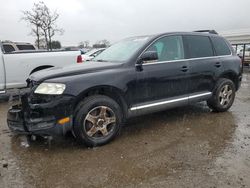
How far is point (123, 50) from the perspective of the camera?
15.6ft

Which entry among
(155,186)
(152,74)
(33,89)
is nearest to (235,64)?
(152,74)

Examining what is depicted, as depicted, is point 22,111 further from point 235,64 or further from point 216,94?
point 235,64

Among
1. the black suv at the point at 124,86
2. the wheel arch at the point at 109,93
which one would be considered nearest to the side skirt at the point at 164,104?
the black suv at the point at 124,86

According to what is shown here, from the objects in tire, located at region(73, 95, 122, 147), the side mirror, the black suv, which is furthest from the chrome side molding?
the side mirror

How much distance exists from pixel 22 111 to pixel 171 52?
2795 mm

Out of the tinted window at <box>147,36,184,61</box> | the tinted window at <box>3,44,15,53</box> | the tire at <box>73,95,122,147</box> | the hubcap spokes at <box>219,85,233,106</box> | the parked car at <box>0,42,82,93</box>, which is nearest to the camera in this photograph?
the tire at <box>73,95,122,147</box>

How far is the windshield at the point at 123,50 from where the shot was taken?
4425 millimetres

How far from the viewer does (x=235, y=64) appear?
5.79 metres

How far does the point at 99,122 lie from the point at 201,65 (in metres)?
2.46

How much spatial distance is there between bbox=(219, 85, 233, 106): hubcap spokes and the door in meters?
1.20

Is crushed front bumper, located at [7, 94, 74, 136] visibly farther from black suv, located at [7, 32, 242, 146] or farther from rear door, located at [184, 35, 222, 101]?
rear door, located at [184, 35, 222, 101]

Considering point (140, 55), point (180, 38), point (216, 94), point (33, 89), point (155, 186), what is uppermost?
point (180, 38)

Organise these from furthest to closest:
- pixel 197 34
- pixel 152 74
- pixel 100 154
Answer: pixel 197 34
pixel 152 74
pixel 100 154

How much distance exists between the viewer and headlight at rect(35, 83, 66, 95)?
356 cm
